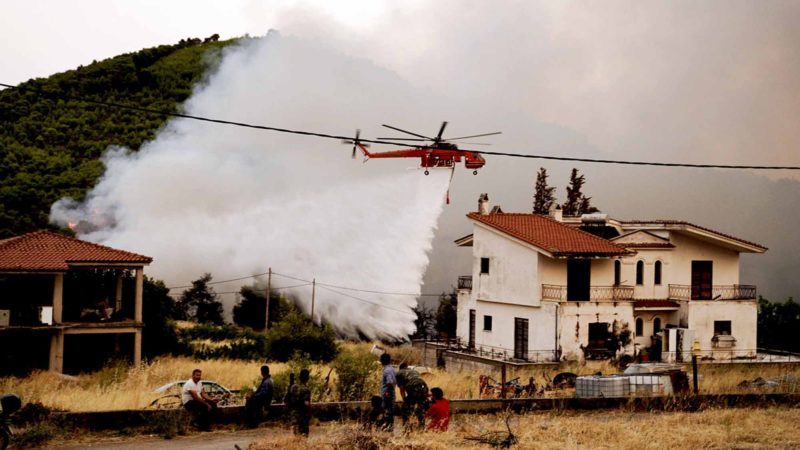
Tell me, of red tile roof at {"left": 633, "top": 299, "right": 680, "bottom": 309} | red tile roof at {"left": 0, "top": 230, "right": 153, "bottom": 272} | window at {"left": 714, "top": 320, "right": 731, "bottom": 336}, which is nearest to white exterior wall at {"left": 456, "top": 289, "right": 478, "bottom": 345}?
red tile roof at {"left": 633, "top": 299, "right": 680, "bottom": 309}

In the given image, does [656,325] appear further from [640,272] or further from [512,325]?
[512,325]

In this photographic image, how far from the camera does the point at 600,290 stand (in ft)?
131

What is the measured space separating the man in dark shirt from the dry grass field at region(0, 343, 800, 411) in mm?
2488

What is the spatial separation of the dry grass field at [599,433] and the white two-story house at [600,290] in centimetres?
1687

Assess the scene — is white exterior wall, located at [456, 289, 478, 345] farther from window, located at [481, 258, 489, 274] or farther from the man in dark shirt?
the man in dark shirt

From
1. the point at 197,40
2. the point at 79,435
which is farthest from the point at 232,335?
the point at 197,40

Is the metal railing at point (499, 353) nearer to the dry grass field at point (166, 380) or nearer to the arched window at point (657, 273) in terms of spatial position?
the dry grass field at point (166, 380)

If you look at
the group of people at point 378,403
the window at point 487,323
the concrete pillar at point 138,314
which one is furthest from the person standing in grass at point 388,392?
the window at point 487,323

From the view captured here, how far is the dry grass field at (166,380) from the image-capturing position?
20922 millimetres

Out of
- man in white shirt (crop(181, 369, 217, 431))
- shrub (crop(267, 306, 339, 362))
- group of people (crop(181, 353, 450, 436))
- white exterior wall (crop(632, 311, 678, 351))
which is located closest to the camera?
group of people (crop(181, 353, 450, 436))

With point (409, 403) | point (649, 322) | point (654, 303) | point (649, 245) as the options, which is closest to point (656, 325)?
point (649, 322)

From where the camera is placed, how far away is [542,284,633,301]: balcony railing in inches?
1534

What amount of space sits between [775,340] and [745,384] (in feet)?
98.8

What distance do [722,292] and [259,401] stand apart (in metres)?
31.0
